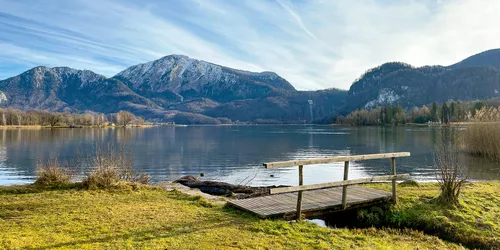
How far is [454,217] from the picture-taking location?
11.9 metres

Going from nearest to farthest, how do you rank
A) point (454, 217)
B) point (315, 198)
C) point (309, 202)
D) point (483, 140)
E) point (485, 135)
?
point (454, 217) → point (309, 202) → point (315, 198) → point (485, 135) → point (483, 140)

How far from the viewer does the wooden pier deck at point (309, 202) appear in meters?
11.6

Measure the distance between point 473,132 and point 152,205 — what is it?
40348mm

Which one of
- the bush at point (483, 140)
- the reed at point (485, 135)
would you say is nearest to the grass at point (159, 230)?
the reed at point (485, 135)

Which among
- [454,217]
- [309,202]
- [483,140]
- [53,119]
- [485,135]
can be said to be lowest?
[454,217]

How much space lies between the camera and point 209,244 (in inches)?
328

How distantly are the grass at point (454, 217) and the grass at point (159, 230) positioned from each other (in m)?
0.27

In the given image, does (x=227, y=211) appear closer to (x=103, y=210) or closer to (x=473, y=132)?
(x=103, y=210)

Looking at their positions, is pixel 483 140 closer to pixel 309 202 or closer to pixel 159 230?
pixel 309 202

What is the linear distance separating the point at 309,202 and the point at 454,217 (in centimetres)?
495

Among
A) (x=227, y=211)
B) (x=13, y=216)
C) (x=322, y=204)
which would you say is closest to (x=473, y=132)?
(x=322, y=204)

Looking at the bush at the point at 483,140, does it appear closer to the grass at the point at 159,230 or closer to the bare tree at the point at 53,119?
the grass at the point at 159,230

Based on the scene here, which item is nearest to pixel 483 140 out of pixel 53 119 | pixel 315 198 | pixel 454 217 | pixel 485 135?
pixel 485 135

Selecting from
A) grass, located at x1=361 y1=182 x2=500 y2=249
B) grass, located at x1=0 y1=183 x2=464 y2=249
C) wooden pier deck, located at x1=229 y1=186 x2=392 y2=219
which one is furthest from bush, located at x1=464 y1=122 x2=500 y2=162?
wooden pier deck, located at x1=229 y1=186 x2=392 y2=219
